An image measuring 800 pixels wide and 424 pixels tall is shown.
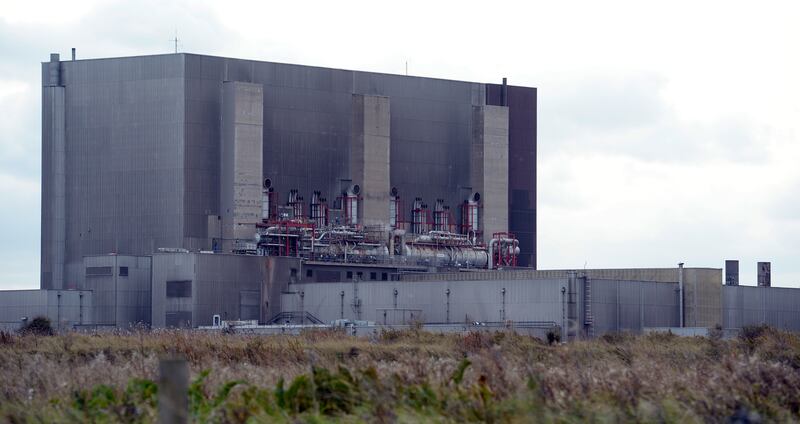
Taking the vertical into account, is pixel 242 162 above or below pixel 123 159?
below

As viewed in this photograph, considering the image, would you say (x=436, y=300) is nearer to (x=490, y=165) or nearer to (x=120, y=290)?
(x=120, y=290)

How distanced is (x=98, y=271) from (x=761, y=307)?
118 feet

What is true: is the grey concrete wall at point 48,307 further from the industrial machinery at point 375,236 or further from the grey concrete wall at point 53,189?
the industrial machinery at point 375,236

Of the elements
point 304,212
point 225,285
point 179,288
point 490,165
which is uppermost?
point 490,165

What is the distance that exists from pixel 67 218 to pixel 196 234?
8.72 m

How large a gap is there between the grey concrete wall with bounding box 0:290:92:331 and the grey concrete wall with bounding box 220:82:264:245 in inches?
346

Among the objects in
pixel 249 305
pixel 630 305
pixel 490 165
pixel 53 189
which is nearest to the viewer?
pixel 630 305

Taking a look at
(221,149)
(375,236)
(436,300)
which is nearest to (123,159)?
(221,149)

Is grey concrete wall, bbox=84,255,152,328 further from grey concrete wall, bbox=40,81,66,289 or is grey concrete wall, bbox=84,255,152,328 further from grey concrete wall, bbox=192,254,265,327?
grey concrete wall, bbox=40,81,66,289

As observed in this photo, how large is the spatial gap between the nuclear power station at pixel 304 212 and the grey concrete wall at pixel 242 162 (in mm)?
104

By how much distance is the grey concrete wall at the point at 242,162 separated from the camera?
7494 centimetres

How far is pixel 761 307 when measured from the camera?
238ft

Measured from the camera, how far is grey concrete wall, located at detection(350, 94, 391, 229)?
79812 mm

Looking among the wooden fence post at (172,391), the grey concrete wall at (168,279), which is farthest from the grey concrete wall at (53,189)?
the wooden fence post at (172,391)
